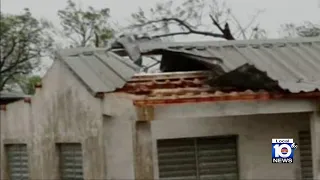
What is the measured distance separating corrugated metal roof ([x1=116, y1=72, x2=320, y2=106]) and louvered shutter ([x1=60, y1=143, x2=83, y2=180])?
157cm

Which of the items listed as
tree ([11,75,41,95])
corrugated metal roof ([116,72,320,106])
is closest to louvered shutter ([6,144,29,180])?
corrugated metal roof ([116,72,320,106])

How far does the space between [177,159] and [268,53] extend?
2505 millimetres

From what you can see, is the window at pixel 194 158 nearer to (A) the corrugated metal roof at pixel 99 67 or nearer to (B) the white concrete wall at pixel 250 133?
(B) the white concrete wall at pixel 250 133

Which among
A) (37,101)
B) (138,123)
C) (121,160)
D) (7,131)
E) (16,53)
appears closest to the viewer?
(138,123)

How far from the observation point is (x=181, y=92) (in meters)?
9.24

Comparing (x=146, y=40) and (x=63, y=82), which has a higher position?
(x=146, y=40)

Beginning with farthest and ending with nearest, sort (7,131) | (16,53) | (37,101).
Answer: (16,53) → (7,131) → (37,101)

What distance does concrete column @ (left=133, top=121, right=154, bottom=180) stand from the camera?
8352mm

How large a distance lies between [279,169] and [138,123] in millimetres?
3242

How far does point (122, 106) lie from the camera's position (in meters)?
8.78

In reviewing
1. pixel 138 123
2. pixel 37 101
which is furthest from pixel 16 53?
pixel 138 123

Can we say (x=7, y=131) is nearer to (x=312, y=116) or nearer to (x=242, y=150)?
(x=242, y=150)

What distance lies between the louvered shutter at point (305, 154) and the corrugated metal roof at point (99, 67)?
9.31 ft

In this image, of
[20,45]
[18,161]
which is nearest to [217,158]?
[18,161]
